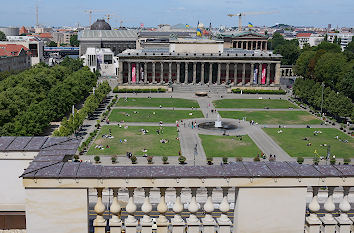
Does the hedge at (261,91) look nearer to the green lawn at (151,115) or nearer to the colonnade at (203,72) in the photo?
the colonnade at (203,72)

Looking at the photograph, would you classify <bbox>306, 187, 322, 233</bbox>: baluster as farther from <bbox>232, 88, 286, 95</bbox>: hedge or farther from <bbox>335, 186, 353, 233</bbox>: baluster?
<bbox>232, 88, 286, 95</bbox>: hedge

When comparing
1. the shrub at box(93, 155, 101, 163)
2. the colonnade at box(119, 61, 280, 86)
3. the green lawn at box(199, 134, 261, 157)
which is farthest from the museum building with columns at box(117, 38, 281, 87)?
the shrub at box(93, 155, 101, 163)

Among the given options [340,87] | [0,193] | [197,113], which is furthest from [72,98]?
[0,193]

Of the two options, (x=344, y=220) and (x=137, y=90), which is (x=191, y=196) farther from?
(x=137, y=90)

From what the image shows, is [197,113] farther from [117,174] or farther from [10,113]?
[117,174]

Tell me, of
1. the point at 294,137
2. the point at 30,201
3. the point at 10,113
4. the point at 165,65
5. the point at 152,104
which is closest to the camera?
the point at 30,201

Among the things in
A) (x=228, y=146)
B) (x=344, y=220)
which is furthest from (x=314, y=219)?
(x=228, y=146)
